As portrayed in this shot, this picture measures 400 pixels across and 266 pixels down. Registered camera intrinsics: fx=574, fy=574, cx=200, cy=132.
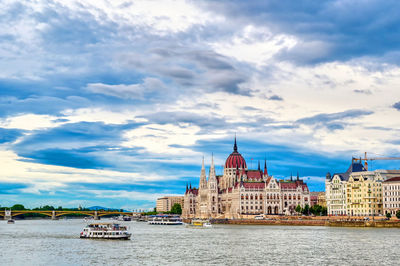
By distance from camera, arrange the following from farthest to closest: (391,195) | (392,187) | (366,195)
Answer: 1. (366,195)
2. (392,187)
3. (391,195)

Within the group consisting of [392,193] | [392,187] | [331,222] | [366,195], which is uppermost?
[392,187]

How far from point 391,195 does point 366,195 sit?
8.85 m

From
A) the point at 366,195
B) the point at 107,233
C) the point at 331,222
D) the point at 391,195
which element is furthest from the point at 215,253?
the point at 366,195

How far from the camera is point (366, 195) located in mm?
186750

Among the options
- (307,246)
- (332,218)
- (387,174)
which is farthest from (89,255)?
(387,174)

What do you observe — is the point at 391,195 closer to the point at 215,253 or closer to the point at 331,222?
the point at 331,222

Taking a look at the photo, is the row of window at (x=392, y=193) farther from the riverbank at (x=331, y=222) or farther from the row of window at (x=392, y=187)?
the riverbank at (x=331, y=222)

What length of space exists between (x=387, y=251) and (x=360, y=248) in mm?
5540

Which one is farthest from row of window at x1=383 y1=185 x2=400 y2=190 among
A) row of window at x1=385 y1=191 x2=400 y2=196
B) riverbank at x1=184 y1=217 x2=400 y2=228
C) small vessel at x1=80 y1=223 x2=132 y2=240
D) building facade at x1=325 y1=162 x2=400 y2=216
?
small vessel at x1=80 y1=223 x2=132 y2=240

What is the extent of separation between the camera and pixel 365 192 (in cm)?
18738

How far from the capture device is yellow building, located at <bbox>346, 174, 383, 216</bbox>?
607 ft

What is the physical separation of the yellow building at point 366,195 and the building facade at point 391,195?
107 inches

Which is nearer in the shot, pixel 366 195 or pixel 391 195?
pixel 391 195

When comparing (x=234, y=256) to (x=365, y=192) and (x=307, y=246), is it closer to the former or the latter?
(x=307, y=246)
